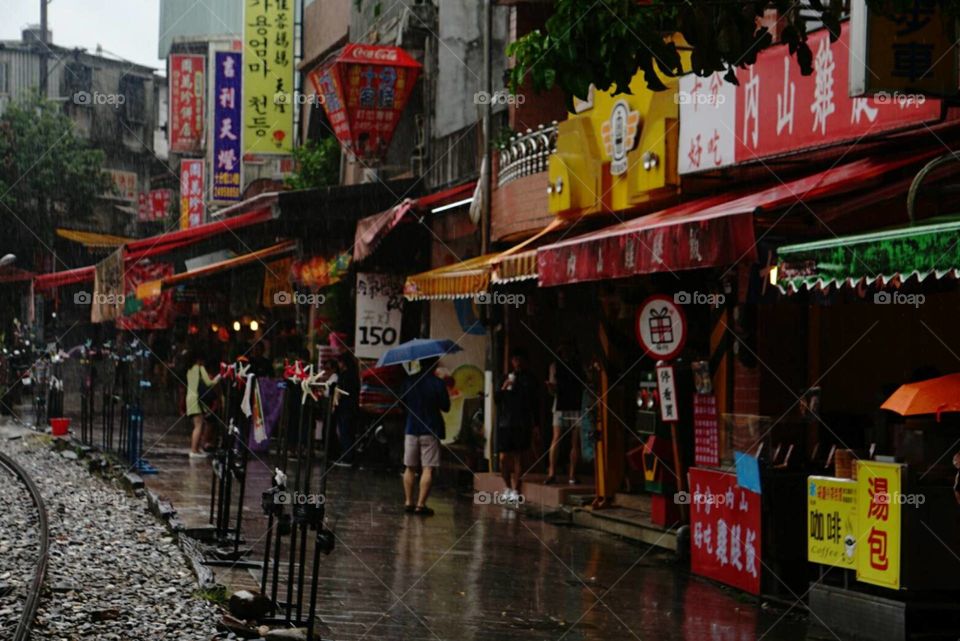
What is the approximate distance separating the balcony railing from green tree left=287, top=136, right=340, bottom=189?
12.0 meters

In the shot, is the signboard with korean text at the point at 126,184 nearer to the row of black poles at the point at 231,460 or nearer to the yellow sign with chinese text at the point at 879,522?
the row of black poles at the point at 231,460

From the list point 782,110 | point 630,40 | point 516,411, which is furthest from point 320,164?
point 630,40

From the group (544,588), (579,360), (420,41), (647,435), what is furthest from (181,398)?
(544,588)

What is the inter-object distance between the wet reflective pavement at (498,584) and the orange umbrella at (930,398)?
2.16 meters

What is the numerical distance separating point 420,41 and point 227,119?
7.62 meters

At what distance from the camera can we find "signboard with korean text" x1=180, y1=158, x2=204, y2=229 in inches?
1667

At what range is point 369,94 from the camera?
81.5 ft

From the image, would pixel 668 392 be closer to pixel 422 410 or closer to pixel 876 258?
pixel 422 410

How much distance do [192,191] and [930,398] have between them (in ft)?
118

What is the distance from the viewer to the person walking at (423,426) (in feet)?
56.0

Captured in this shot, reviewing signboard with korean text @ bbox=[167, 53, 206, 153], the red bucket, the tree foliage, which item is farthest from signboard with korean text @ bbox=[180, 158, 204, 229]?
the tree foliage

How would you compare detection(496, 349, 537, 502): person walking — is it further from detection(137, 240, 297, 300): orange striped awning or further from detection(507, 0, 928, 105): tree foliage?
detection(137, 240, 297, 300): orange striped awning

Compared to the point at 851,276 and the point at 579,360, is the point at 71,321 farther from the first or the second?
the point at 851,276

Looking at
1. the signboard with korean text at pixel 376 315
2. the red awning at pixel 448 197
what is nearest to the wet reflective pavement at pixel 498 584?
the signboard with korean text at pixel 376 315
